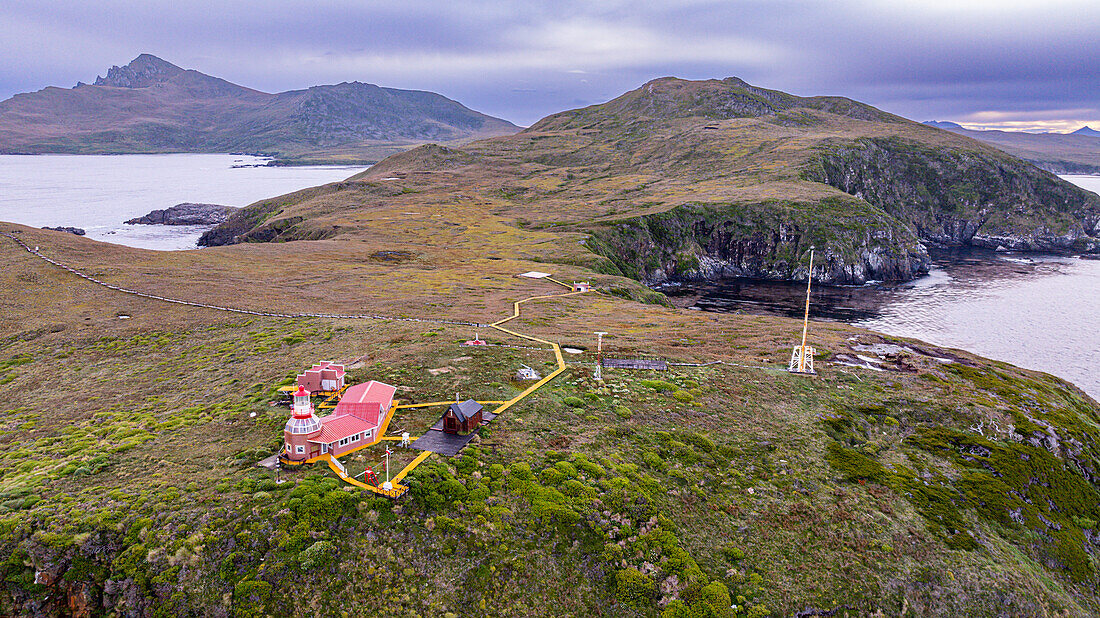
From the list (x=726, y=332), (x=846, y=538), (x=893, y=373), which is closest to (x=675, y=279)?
(x=726, y=332)

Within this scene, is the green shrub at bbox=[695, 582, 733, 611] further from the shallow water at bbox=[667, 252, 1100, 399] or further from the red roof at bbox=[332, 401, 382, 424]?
the shallow water at bbox=[667, 252, 1100, 399]

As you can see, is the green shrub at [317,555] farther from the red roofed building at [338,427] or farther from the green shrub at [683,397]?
the green shrub at [683,397]

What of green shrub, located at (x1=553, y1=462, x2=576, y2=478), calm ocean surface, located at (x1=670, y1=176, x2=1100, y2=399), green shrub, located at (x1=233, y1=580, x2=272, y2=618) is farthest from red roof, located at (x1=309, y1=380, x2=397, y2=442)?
calm ocean surface, located at (x1=670, y1=176, x2=1100, y2=399)

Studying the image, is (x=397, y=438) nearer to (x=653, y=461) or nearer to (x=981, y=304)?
(x=653, y=461)

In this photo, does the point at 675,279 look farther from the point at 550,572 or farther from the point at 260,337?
the point at 550,572

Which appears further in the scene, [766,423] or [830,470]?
[766,423]

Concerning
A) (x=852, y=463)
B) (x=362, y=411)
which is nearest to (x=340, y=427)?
(x=362, y=411)

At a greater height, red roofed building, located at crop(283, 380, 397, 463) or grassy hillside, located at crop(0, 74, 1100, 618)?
red roofed building, located at crop(283, 380, 397, 463)
